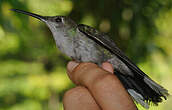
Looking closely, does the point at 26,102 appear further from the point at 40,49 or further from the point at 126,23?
the point at 126,23

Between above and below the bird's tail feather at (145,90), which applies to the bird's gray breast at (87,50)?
above

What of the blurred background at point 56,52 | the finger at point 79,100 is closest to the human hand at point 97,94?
the finger at point 79,100

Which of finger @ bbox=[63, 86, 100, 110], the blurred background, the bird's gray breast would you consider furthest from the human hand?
the blurred background

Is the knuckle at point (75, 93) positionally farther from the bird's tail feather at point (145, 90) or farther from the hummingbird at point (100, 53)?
the bird's tail feather at point (145, 90)

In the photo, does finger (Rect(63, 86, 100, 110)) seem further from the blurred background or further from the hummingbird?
the blurred background

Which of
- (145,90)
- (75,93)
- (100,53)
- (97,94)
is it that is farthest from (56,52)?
(97,94)

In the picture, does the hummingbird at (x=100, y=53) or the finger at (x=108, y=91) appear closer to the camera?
the finger at (x=108, y=91)
